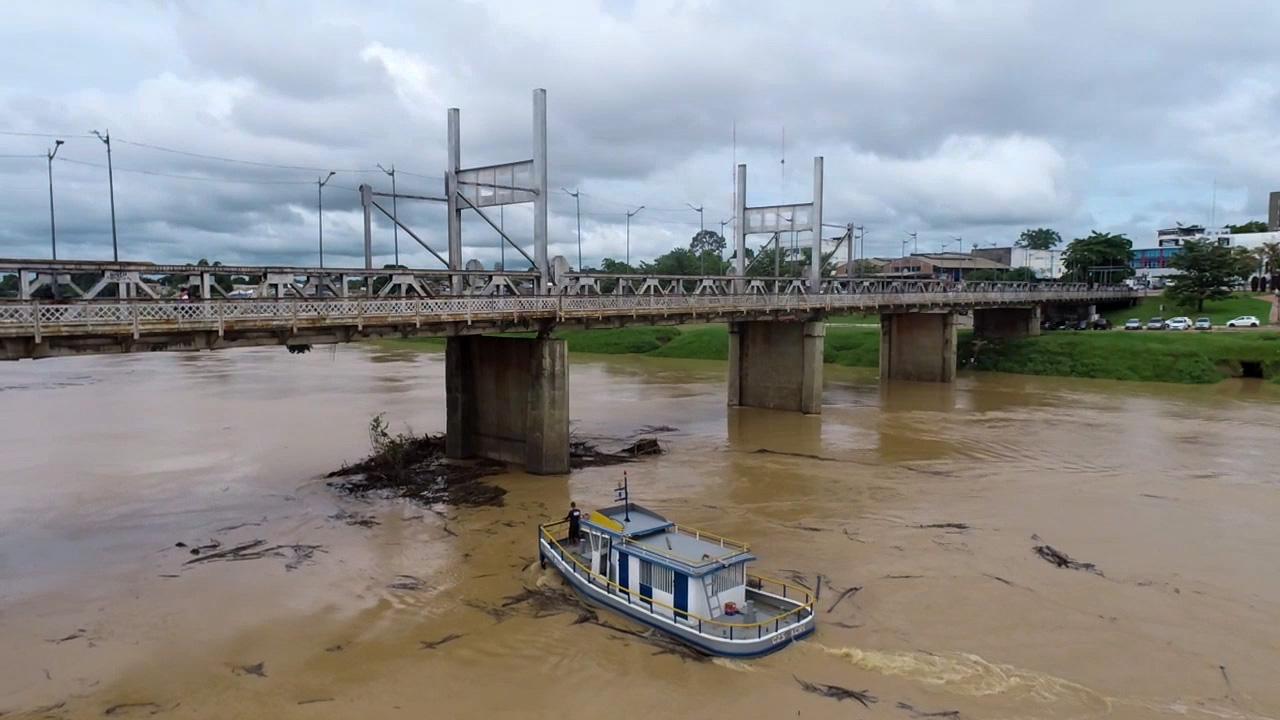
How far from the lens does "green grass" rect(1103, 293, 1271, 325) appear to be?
255 feet

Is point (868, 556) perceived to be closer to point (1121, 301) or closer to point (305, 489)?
point (305, 489)

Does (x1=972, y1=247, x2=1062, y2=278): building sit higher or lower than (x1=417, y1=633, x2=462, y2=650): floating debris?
higher

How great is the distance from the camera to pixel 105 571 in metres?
19.6

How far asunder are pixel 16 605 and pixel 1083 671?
20983 mm

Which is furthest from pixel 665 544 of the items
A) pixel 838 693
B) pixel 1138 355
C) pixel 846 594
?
pixel 1138 355

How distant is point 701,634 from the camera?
15031mm

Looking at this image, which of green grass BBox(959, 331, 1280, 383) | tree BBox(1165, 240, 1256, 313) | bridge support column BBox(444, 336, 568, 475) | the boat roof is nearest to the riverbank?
green grass BBox(959, 331, 1280, 383)

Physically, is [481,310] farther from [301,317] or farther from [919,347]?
[919,347]

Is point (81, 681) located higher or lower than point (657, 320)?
lower

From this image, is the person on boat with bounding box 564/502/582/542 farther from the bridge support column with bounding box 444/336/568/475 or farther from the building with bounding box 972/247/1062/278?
the building with bounding box 972/247/1062/278

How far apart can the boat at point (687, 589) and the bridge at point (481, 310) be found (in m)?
9.63

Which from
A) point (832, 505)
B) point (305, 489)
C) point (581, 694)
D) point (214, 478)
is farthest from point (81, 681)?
point (832, 505)

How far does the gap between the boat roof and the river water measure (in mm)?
1679

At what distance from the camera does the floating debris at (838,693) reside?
44.3ft
